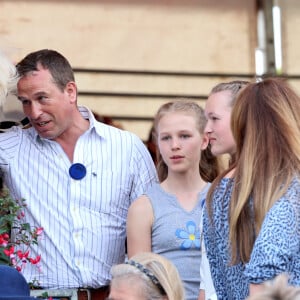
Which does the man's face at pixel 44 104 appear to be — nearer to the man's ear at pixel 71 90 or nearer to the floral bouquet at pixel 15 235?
the man's ear at pixel 71 90

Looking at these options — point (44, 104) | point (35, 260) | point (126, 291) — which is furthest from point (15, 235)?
point (126, 291)

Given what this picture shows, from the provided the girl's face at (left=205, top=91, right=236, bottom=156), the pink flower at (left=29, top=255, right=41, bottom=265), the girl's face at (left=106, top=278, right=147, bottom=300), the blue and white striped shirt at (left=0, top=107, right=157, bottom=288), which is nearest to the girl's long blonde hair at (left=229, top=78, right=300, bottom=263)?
the girl's face at (left=106, top=278, right=147, bottom=300)

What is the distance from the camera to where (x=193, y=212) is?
4840 mm

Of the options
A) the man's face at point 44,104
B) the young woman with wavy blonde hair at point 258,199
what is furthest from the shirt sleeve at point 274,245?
the man's face at point 44,104

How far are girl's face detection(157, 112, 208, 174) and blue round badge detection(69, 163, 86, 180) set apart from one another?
364 mm

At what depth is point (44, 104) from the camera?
503 cm

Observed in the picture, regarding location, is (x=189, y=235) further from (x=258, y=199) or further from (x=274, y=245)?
(x=274, y=245)

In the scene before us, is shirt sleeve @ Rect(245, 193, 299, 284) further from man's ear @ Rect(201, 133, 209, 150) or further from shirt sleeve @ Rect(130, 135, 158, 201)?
shirt sleeve @ Rect(130, 135, 158, 201)

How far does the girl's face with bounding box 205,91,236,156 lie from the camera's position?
452cm

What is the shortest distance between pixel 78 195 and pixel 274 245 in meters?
1.76

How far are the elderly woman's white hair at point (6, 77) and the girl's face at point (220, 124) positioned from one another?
3.01 ft

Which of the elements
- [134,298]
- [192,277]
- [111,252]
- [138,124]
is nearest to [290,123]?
[134,298]

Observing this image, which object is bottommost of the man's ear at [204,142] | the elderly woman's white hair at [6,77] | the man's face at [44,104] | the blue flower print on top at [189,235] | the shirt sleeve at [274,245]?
the blue flower print on top at [189,235]

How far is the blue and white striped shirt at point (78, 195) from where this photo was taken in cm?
490
